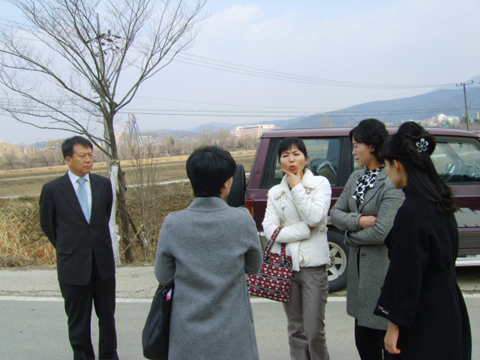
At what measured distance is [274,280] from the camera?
2881 millimetres

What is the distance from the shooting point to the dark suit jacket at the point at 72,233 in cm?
325

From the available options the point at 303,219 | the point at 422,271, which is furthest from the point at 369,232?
the point at 422,271

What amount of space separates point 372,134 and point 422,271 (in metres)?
1.21

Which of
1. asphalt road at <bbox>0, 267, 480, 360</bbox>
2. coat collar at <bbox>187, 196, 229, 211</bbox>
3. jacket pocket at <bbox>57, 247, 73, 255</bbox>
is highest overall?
coat collar at <bbox>187, 196, 229, 211</bbox>

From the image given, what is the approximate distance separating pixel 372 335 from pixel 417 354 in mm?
830

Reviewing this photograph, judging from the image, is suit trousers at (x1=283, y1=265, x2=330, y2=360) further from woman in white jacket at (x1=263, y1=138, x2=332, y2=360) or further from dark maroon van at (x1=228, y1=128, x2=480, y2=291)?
dark maroon van at (x1=228, y1=128, x2=480, y2=291)

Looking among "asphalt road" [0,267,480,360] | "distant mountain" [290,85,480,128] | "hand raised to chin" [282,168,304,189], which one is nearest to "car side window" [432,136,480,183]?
"distant mountain" [290,85,480,128]

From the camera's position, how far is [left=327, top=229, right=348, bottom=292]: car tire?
4789 mm

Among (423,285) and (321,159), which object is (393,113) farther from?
(423,285)

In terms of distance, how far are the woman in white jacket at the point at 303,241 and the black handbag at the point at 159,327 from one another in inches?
45.5

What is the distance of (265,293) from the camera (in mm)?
2873

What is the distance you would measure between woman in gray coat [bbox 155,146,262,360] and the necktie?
1.59 metres

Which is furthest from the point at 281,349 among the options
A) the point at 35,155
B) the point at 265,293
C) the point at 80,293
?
the point at 35,155

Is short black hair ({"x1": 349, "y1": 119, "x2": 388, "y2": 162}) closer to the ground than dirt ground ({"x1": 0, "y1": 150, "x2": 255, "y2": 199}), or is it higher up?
higher up
